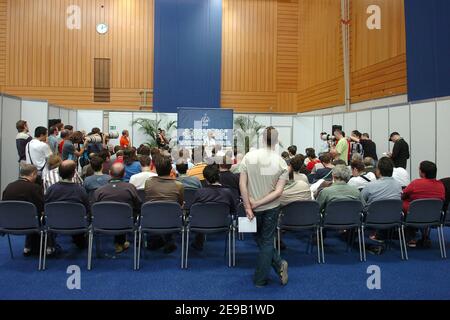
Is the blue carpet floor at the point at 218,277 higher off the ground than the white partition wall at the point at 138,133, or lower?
lower

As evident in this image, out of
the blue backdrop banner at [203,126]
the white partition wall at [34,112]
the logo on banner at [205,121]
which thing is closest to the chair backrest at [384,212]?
the white partition wall at [34,112]

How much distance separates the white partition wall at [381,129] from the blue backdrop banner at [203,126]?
15.8 feet

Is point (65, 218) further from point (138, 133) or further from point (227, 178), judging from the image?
point (138, 133)

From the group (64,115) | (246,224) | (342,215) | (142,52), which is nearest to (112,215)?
(246,224)

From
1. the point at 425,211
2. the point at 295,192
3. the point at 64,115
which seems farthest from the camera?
the point at 64,115

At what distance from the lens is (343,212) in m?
4.63

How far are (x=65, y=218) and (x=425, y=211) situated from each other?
13.5 ft

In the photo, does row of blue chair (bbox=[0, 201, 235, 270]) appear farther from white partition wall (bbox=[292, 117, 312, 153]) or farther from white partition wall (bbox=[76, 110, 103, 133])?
white partition wall (bbox=[292, 117, 312, 153])

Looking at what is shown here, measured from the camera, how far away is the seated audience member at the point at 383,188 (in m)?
4.95

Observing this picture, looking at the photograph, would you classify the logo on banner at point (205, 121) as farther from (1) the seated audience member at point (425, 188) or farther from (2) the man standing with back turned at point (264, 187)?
(2) the man standing with back turned at point (264, 187)

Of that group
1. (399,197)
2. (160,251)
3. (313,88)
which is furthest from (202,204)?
(313,88)

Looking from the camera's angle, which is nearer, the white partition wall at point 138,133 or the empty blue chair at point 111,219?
the empty blue chair at point 111,219

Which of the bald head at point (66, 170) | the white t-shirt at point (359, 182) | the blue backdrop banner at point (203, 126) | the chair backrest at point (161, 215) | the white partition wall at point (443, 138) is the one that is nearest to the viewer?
the chair backrest at point (161, 215)

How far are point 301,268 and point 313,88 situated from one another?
1219cm
